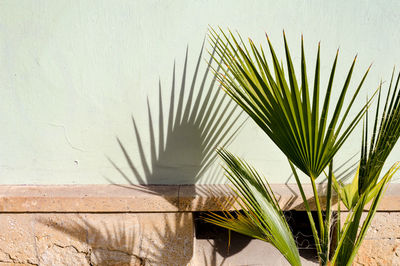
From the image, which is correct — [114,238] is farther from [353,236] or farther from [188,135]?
[353,236]

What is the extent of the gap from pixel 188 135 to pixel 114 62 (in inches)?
25.0

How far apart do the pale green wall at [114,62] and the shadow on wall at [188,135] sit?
0.08ft

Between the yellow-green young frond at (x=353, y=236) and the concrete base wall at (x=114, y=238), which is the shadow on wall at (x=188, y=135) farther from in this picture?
the yellow-green young frond at (x=353, y=236)

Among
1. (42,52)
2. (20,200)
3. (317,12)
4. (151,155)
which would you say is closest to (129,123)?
(151,155)

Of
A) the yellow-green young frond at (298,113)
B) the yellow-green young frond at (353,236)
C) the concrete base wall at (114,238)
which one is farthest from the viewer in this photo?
the concrete base wall at (114,238)

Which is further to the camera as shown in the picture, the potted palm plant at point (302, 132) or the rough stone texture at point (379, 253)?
the rough stone texture at point (379, 253)

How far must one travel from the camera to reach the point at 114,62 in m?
2.16

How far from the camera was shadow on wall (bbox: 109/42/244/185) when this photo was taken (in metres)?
2.19

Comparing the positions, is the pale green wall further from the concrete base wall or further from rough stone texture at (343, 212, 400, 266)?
rough stone texture at (343, 212, 400, 266)

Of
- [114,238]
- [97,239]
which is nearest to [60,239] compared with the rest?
[97,239]

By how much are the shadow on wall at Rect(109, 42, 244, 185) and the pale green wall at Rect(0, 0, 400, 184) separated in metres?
0.02

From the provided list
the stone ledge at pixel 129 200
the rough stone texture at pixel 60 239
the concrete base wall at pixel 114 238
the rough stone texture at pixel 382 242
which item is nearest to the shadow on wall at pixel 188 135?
the stone ledge at pixel 129 200

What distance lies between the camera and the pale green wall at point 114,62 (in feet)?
6.90

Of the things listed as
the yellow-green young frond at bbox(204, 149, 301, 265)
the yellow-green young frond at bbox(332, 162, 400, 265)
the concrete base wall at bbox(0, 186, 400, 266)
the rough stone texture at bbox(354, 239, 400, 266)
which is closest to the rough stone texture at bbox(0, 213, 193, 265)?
the concrete base wall at bbox(0, 186, 400, 266)
